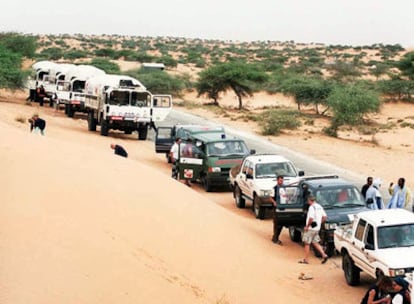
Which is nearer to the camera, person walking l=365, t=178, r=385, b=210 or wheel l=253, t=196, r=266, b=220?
person walking l=365, t=178, r=385, b=210

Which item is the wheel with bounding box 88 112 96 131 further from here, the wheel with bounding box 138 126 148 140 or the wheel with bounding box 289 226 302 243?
the wheel with bounding box 289 226 302 243

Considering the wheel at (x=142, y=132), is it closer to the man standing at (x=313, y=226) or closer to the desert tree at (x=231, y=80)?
the man standing at (x=313, y=226)

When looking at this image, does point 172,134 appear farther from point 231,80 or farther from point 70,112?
point 231,80

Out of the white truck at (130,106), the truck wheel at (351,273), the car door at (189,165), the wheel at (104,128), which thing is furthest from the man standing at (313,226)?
the wheel at (104,128)

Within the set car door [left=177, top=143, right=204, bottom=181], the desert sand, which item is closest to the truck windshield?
car door [left=177, top=143, right=204, bottom=181]

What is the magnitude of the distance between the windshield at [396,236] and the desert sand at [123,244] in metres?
1.07

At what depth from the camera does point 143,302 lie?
902cm

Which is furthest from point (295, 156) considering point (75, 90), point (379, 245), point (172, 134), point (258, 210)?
point (379, 245)

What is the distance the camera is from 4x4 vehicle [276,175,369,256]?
1543 centimetres

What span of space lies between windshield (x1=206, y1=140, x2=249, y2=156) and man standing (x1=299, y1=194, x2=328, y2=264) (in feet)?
31.7

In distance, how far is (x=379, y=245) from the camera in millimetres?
12477

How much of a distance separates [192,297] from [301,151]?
27030mm

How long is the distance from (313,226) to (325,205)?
4.20ft

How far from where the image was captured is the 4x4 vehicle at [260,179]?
20094mm
